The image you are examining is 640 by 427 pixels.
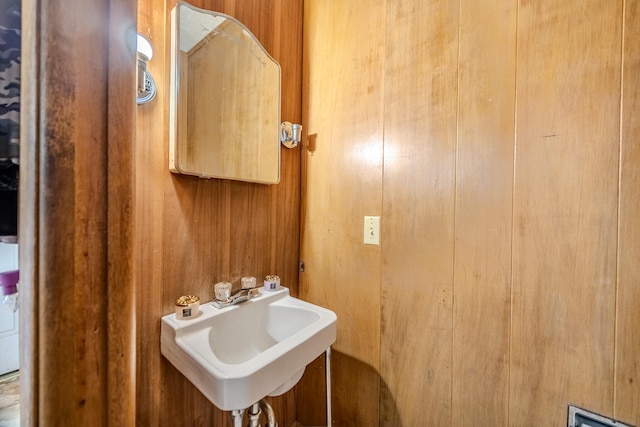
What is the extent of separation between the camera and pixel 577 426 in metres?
0.63

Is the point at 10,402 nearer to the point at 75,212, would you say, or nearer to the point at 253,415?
the point at 75,212

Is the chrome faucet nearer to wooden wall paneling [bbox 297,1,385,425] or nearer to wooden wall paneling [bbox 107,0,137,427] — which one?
wooden wall paneling [bbox 297,1,385,425]

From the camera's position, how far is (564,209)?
0.65m

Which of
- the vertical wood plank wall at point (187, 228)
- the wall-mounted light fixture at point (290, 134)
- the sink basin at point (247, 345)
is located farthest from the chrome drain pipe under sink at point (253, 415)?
the wall-mounted light fixture at point (290, 134)

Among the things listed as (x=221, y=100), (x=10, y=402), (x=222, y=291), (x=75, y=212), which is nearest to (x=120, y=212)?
(x=75, y=212)

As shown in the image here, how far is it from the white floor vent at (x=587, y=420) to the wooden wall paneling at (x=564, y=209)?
0.01m

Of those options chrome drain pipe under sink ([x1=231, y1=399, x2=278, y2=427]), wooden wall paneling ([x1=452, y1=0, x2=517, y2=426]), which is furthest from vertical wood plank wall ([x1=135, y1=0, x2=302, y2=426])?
wooden wall paneling ([x1=452, y1=0, x2=517, y2=426])

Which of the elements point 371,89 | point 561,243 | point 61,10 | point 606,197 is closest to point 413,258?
point 561,243

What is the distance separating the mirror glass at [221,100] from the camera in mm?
790

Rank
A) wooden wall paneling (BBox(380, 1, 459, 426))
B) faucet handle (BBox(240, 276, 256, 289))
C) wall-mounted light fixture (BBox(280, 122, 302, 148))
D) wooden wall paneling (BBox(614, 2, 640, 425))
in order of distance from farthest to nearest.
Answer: wall-mounted light fixture (BBox(280, 122, 302, 148))
faucet handle (BBox(240, 276, 256, 289))
wooden wall paneling (BBox(380, 1, 459, 426))
wooden wall paneling (BBox(614, 2, 640, 425))

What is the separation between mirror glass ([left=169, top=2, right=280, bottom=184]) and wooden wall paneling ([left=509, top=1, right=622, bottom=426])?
2.79ft

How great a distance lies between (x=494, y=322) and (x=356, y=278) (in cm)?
46

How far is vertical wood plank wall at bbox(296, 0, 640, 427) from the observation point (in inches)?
23.8

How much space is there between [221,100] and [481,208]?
3.07 feet
